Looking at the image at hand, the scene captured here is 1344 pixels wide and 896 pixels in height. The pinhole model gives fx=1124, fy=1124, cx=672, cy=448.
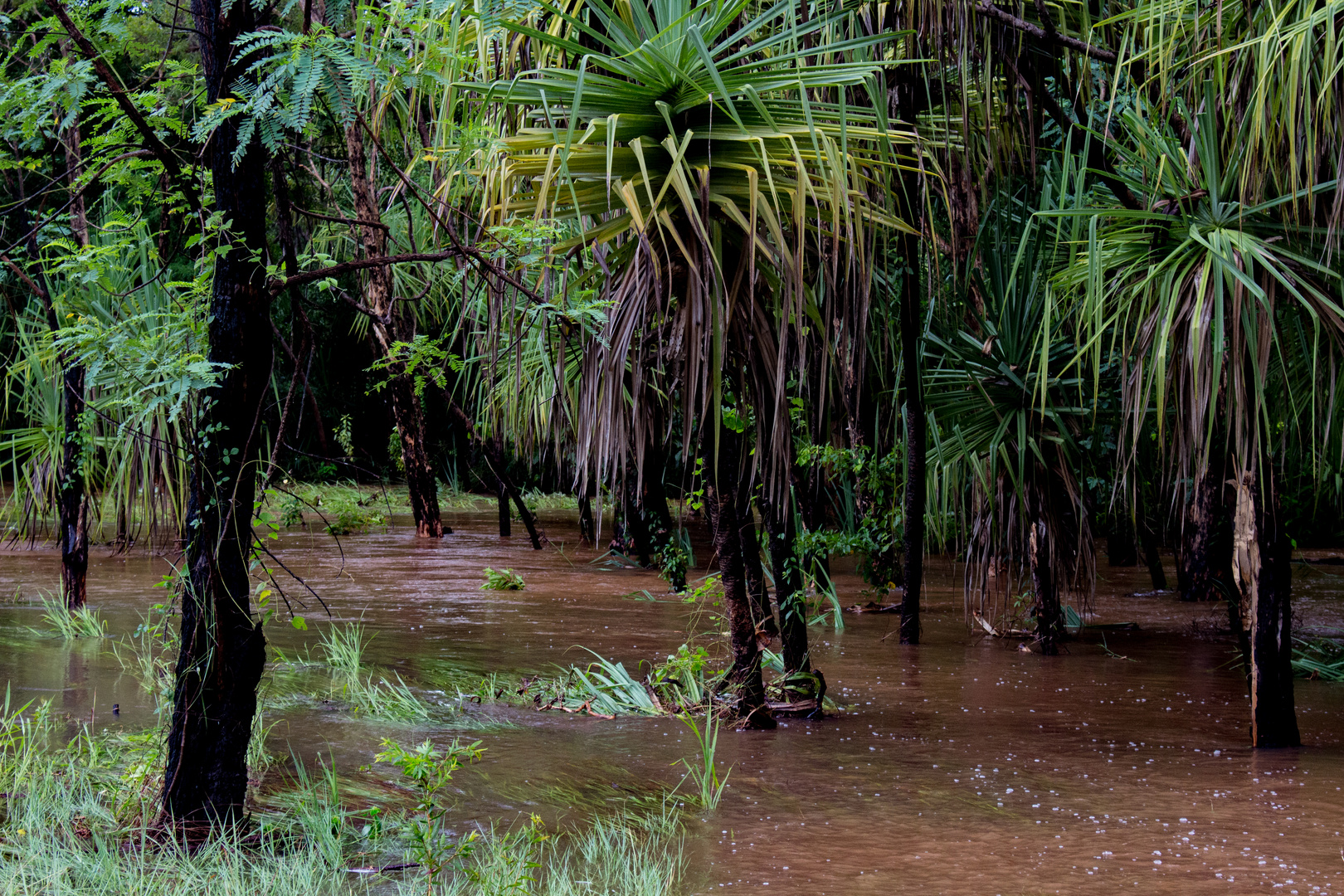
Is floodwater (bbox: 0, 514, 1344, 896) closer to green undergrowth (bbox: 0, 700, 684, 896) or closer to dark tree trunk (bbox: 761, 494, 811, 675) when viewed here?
green undergrowth (bbox: 0, 700, 684, 896)

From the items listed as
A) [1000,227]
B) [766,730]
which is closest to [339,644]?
[766,730]

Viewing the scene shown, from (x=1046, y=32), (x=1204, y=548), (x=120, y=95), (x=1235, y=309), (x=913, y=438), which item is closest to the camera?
(x=120, y=95)

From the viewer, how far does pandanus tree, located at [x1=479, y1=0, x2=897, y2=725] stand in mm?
4152

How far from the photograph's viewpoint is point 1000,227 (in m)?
6.93

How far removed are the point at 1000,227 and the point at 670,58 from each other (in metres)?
3.28

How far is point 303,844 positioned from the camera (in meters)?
3.51

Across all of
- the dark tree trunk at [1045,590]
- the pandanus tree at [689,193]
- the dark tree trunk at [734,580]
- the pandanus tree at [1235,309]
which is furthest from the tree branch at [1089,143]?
the dark tree trunk at [734,580]

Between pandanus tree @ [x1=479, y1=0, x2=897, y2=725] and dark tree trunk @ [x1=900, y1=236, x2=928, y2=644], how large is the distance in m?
1.94

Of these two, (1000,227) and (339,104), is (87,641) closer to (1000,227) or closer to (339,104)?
(339,104)

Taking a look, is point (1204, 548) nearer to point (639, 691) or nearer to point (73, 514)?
point (639, 691)

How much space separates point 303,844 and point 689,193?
2.52m

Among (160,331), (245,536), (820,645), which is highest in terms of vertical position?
(160,331)

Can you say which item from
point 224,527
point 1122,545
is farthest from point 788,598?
point 1122,545

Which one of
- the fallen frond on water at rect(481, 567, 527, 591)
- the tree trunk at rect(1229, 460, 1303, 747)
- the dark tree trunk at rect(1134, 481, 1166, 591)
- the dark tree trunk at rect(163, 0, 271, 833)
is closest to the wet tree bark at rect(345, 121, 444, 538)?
the fallen frond on water at rect(481, 567, 527, 591)
